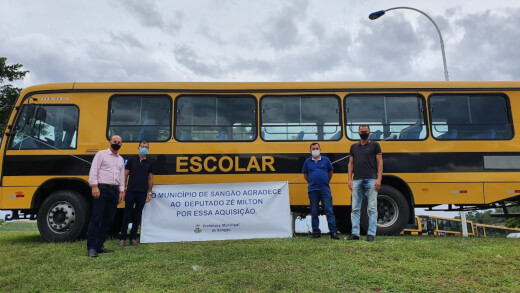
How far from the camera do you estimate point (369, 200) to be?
6594mm

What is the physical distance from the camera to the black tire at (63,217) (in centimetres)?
714

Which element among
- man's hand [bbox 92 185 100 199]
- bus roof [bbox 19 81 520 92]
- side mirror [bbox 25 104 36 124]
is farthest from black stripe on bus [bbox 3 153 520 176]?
side mirror [bbox 25 104 36 124]

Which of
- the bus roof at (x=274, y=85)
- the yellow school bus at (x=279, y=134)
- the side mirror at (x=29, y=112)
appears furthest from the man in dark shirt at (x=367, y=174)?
the side mirror at (x=29, y=112)

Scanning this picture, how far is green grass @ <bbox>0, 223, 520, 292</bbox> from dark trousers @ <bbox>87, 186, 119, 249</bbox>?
1.03 ft

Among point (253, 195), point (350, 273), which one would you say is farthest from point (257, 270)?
point (253, 195)

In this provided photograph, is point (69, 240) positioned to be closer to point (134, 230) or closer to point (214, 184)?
point (134, 230)

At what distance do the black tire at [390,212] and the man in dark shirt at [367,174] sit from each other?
105cm

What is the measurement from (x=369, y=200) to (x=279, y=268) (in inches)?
102

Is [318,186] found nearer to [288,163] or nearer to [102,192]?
[288,163]

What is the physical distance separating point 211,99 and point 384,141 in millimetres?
3620

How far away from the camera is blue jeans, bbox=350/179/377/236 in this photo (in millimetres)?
6535

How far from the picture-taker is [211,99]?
7754 mm

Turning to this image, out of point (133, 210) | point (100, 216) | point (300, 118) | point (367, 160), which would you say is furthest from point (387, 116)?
point (100, 216)

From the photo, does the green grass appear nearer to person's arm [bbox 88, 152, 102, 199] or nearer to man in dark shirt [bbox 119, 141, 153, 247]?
man in dark shirt [bbox 119, 141, 153, 247]
